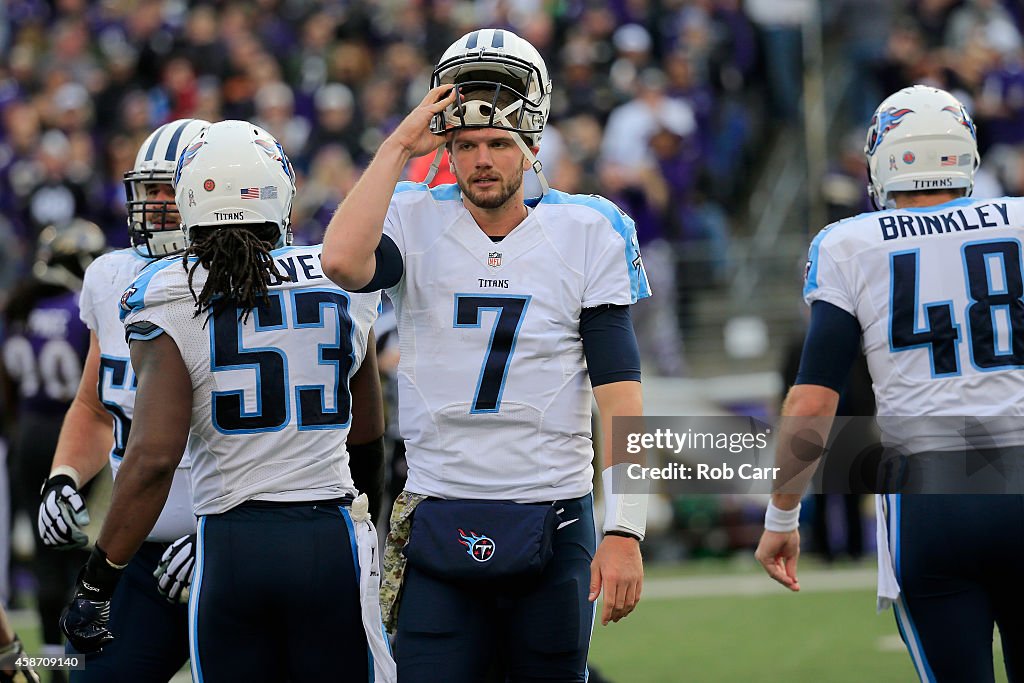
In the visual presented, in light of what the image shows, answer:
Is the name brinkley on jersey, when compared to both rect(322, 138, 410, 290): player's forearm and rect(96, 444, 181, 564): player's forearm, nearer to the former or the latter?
rect(322, 138, 410, 290): player's forearm

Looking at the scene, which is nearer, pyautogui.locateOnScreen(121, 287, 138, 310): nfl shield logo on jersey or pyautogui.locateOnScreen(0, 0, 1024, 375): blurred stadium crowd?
pyautogui.locateOnScreen(121, 287, 138, 310): nfl shield logo on jersey

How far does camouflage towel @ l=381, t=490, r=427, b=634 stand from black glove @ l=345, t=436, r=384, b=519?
0.47 m

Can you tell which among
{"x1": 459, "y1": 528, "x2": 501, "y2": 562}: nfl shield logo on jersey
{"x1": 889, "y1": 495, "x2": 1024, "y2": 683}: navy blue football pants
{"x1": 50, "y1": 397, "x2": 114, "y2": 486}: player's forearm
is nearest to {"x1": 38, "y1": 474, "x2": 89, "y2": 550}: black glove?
{"x1": 50, "y1": 397, "x2": 114, "y2": 486}: player's forearm

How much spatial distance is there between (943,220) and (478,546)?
5.17 ft

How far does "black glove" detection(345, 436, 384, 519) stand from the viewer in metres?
4.24

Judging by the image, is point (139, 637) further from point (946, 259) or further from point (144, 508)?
point (946, 259)

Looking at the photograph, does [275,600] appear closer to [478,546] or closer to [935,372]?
[478,546]

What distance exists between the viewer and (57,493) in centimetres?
439

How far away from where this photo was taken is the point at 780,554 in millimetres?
4270

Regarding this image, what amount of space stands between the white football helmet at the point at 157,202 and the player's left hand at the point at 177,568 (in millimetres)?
972

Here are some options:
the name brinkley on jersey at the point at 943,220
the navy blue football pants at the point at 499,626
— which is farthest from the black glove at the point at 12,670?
the name brinkley on jersey at the point at 943,220

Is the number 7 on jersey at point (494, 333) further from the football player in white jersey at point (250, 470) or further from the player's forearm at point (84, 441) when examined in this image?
the player's forearm at point (84, 441)

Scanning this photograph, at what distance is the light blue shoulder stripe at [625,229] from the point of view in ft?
12.4

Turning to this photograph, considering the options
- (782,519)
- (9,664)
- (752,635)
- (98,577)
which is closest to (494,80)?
(782,519)
